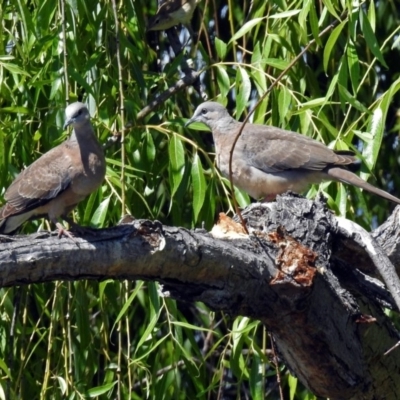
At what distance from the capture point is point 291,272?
2.56 m

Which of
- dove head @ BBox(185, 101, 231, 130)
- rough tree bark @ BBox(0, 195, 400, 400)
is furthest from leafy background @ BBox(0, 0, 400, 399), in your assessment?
rough tree bark @ BBox(0, 195, 400, 400)

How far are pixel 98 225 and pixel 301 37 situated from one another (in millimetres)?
902

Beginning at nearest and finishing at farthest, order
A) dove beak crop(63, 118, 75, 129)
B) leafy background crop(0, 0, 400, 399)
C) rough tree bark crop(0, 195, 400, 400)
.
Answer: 1. rough tree bark crop(0, 195, 400, 400)
2. dove beak crop(63, 118, 75, 129)
3. leafy background crop(0, 0, 400, 399)

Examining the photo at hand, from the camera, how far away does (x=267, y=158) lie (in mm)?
4219

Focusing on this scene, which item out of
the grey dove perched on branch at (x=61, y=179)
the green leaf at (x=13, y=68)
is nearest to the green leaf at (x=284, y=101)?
the grey dove perched on branch at (x=61, y=179)

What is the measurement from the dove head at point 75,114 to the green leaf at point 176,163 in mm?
294

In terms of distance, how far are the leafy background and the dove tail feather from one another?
0.05 meters

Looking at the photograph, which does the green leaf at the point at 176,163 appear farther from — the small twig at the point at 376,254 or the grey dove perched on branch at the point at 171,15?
the grey dove perched on branch at the point at 171,15

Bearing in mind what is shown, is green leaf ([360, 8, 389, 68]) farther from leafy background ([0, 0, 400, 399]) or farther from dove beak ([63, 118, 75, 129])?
dove beak ([63, 118, 75, 129])

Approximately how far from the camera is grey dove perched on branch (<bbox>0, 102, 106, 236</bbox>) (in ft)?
10.7

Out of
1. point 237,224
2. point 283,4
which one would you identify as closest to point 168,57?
point 283,4

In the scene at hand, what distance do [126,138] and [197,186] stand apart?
0.28 meters

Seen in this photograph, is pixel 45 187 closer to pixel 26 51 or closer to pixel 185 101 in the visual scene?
pixel 26 51

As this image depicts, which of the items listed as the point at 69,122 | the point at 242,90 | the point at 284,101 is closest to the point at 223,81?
the point at 242,90
